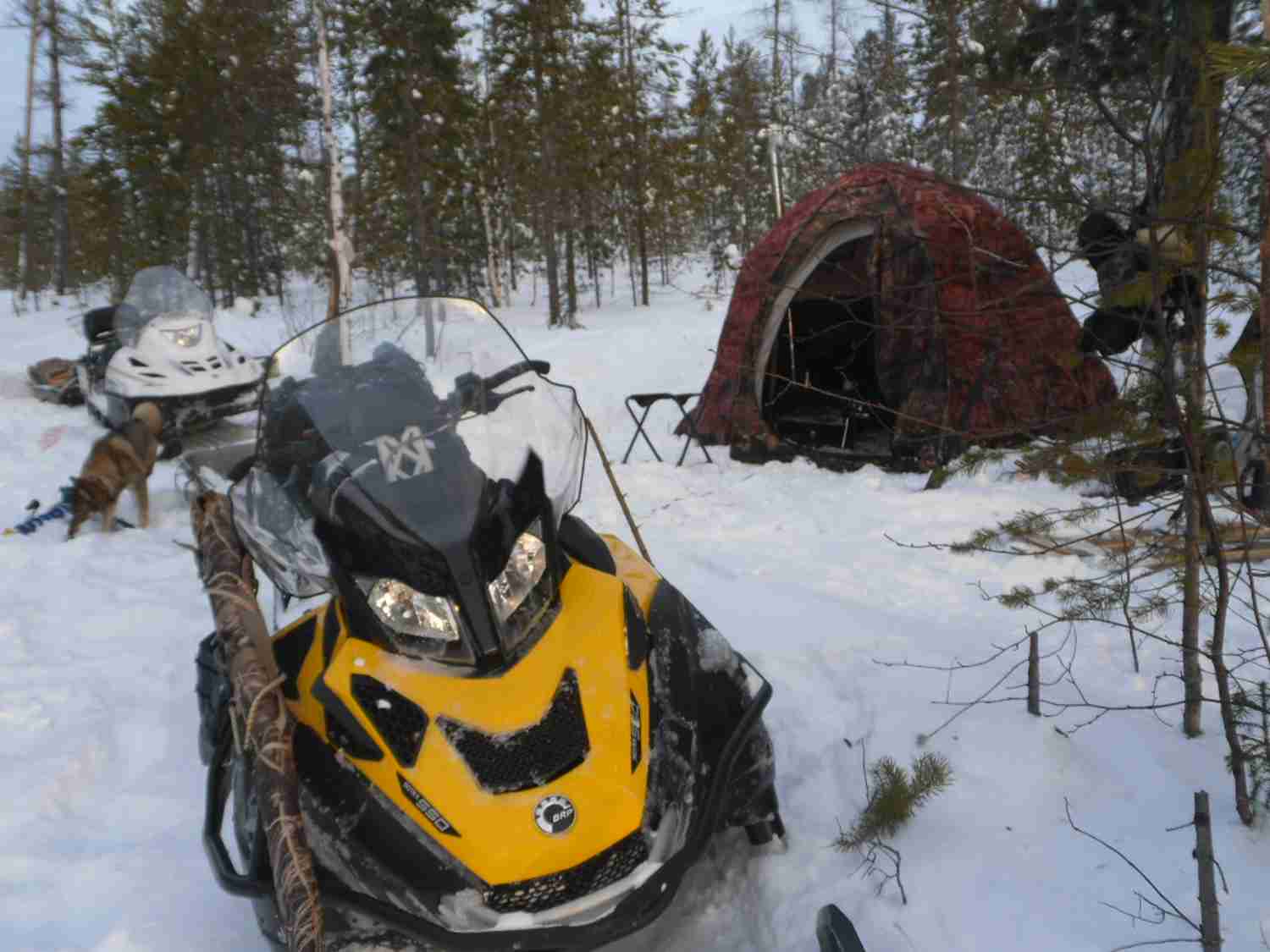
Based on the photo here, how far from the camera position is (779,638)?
4250 millimetres

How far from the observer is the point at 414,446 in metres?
2.43

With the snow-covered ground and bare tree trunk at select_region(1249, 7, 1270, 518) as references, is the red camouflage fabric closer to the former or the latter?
the snow-covered ground

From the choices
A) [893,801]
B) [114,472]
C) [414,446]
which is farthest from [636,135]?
[893,801]

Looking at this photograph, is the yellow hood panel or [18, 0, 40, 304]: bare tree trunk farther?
[18, 0, 40, 304]: bare tree trunk

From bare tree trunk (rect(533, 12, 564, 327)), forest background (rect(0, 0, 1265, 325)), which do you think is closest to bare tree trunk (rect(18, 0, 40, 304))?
forest background (rect(0, 0, 1265, 325))

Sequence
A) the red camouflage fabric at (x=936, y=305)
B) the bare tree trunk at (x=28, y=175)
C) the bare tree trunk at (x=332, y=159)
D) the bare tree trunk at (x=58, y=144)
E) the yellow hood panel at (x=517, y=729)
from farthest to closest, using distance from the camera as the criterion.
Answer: the bare tree trunk at (x=28, y=175)
the bare tree trunk at (x=58, y=144)
the bare tree trunk at (x=332, y=159)
the red camouflage fabric at (x=936, y=305)
the yellow hood panel at (x=517, y=729)

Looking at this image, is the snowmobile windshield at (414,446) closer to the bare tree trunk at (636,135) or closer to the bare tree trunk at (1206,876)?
the bare tree trunk at (1206,876)

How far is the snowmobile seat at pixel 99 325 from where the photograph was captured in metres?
10.9

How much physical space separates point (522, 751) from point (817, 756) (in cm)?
154

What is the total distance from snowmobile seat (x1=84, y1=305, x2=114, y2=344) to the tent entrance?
789cm

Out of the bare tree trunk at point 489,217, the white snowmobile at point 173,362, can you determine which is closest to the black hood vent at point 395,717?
the white snowmobile at point 173,362

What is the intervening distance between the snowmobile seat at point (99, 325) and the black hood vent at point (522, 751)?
1059 centimetres

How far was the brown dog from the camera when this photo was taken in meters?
6.77

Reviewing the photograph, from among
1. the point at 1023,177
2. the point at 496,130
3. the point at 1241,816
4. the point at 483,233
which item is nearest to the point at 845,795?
the point at 1241,816
